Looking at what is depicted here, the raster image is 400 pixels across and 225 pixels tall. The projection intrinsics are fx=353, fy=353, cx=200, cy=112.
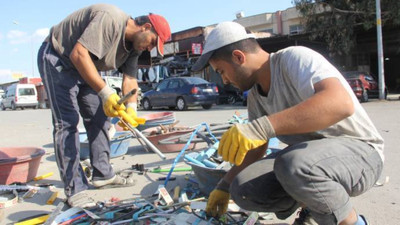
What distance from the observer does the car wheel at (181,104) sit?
46.8 ft

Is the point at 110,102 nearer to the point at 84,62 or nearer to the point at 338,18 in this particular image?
the point at 84,62

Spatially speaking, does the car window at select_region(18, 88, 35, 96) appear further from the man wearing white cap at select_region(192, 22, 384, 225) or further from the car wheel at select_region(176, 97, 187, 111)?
the man wearing white cap at select_region(192, 22, 384, 225)

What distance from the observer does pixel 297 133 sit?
1854mm

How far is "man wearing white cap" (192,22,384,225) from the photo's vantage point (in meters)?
1.65

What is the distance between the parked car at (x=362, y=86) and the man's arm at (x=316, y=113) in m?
12.3

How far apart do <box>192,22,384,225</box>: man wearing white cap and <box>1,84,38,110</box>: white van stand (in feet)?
86.0

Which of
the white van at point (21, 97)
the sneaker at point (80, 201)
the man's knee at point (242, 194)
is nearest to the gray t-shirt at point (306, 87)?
the man's knee at point (242, 194)

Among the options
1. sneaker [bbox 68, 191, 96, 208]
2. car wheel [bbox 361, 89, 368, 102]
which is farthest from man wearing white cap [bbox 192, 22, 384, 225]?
car wheel [bbox 361, 89, 368, 102]

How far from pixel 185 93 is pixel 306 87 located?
40.8ft

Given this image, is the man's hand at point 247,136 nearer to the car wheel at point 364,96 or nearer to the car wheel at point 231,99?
the car wheel at point 364,96

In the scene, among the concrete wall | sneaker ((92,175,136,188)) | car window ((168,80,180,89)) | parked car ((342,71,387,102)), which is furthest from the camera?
the concrete wall

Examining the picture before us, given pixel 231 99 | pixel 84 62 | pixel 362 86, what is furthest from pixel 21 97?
pixel 84 62

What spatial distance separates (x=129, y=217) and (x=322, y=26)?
16.3 metres

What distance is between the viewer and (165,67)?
21719 millimetres
